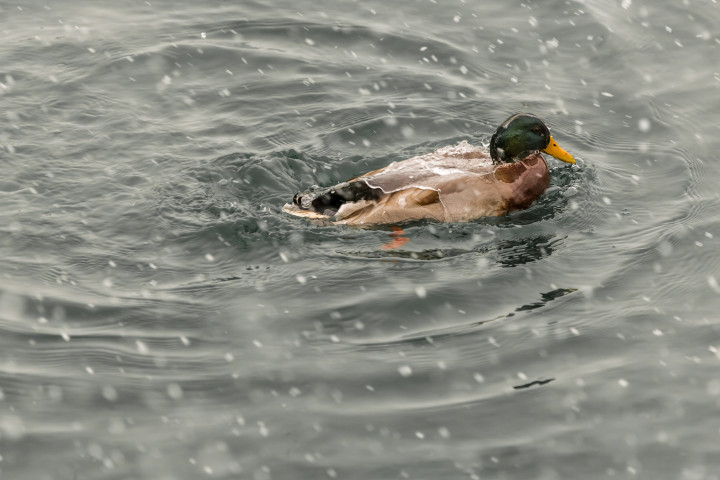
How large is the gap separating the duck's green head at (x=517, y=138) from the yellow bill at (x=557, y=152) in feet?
0.48

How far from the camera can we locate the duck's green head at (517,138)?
10.2m

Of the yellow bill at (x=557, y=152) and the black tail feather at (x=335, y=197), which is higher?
the yellow bill at (x=557, y=152)

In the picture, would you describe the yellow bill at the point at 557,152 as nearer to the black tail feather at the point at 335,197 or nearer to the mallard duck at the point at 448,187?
the mallard duck at the point at 448,187

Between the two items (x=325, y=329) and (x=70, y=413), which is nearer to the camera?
(x=70, y=413)

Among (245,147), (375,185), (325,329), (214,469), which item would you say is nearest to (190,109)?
(245,147)

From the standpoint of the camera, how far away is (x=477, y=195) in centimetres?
985

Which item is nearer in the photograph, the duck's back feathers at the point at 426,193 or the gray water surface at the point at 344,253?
the gray water surface at the point at 344,253

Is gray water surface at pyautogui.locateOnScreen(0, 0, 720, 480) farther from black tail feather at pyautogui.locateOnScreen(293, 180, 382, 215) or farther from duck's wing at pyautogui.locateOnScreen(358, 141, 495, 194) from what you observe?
duck's wing at pyautogui.locateOnScreen(358, 141, 495, 194)

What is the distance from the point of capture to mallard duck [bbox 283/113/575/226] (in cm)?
977

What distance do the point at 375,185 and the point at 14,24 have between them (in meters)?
6.35

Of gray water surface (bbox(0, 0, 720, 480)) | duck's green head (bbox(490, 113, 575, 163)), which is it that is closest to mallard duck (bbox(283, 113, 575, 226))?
duck's green head (bbox(490, 113, 575, 163))

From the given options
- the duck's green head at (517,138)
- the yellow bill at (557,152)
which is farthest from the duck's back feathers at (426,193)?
the yellow bill at (557,152)

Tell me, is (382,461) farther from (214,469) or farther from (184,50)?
(184,50)

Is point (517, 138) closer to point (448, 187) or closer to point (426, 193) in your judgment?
point (448, 187)
